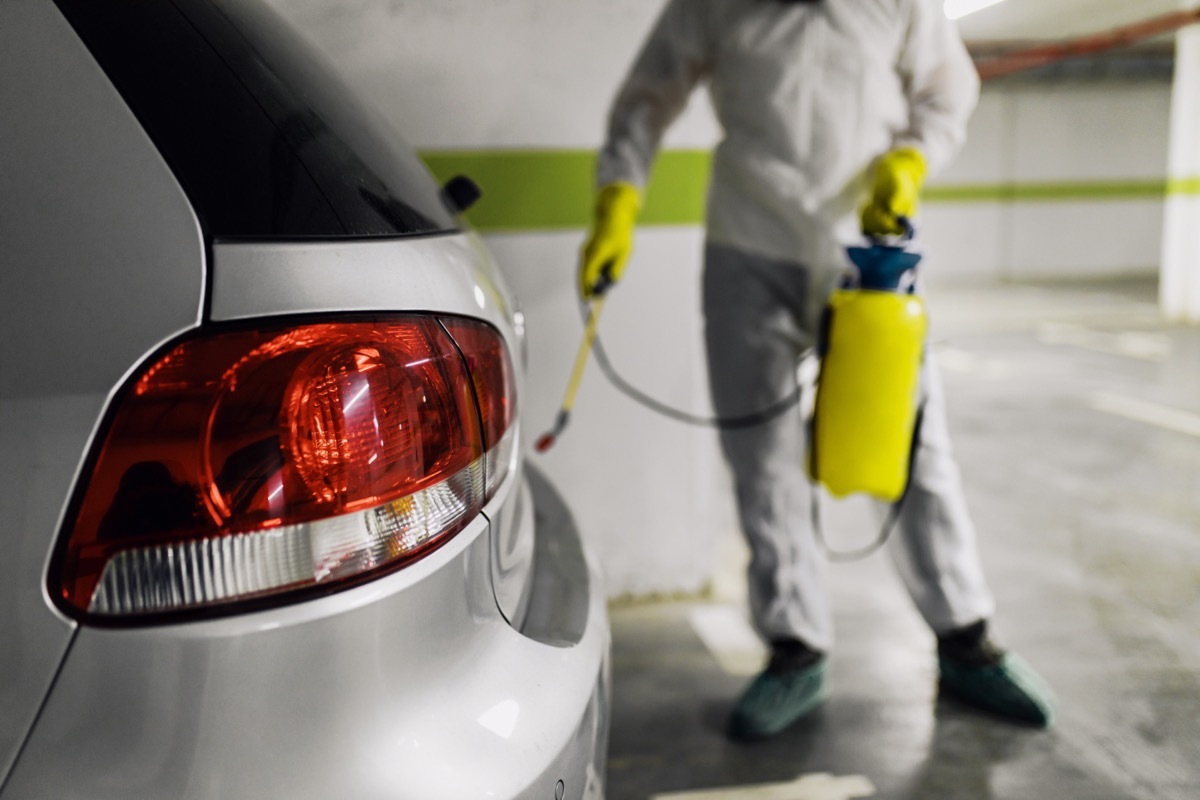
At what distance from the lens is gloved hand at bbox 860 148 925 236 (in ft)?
6.13

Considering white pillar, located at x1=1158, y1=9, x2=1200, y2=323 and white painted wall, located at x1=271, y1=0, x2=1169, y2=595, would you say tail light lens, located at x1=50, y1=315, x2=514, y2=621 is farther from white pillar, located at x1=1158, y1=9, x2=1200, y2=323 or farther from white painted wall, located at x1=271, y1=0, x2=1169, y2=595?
white pillar, located at x1=1158, y1=9, x2=1200, y2=323

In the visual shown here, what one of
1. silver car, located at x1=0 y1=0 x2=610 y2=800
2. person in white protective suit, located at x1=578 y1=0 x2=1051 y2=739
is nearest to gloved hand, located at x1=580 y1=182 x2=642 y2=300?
person in white protective suit, located at x1=578 y1=0 x2=1051 y2=739

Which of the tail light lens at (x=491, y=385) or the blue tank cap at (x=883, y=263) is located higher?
the blue tank cap at (x=883, y=263)

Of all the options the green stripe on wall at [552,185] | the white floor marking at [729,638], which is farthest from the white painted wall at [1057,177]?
the white floor marking at [729,638]

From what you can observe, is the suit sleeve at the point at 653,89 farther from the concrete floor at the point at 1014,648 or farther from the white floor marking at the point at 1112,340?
the white floor marking at the point at 1112,340

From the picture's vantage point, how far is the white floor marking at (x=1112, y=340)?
24.0 feet

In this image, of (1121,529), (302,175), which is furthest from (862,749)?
(1121,529)

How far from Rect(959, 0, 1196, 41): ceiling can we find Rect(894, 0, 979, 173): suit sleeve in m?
8.02

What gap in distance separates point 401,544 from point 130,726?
9.7 inches

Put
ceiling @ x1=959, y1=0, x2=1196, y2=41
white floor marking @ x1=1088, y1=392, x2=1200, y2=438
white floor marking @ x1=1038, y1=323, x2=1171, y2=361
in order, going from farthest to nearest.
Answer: ceiling @ x1=959, y1=0, x2=1196, y2=41 < white floor marking @ x1=1038, y1=323, x2=1171, y2=361 < white floor marking @ x1=1088, y1=392, x2=1200, y2=438

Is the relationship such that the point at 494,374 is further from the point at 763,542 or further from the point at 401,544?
the point at 763,542

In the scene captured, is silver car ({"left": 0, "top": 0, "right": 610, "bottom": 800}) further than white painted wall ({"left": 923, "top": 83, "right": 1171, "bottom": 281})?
No

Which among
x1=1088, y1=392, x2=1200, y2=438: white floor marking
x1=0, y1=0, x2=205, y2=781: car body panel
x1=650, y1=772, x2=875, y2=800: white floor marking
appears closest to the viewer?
x1=0, y1=0, x2=205, y2=781: car body panel

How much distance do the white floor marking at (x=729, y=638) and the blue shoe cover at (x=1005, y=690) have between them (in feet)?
1.60
